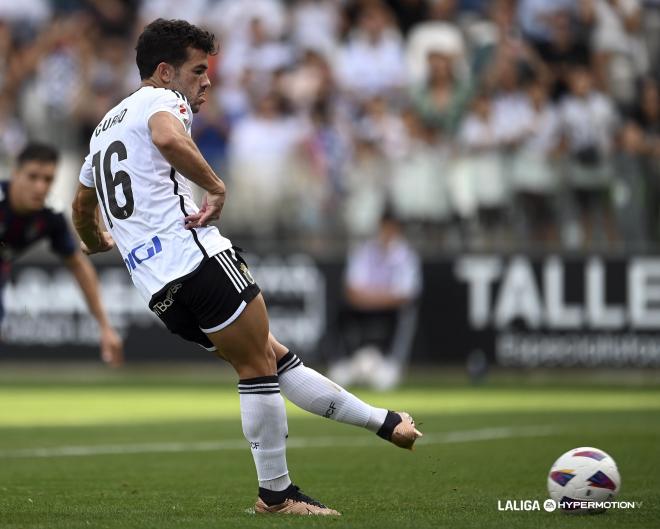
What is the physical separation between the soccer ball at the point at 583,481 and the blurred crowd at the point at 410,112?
1190 cm

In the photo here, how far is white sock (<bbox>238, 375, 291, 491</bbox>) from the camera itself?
6.49 m

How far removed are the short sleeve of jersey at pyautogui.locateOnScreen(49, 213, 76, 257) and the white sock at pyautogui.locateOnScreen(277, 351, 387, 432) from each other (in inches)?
161

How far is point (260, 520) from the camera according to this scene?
20.4 feet

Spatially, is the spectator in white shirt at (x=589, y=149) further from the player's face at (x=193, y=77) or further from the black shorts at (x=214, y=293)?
the black shorts at (x=214, y=293)

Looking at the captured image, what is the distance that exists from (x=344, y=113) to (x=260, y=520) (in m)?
15.0

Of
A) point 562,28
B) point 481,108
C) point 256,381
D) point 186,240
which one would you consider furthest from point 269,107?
point 256,381

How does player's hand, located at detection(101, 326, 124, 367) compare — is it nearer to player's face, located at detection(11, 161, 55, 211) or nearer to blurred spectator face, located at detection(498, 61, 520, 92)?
player's face, located at detection(11, 161, 55, 211)

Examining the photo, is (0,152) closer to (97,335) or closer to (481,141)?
(97,335)

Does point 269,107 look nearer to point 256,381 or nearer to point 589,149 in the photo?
point 589,149

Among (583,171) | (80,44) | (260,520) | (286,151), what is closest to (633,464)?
(260,520)

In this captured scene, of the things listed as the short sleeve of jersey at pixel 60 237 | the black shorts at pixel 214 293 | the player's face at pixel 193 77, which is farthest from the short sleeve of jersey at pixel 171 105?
the short sleeve of jersey at pixel 60 237

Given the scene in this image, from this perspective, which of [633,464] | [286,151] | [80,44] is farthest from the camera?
[80,44]

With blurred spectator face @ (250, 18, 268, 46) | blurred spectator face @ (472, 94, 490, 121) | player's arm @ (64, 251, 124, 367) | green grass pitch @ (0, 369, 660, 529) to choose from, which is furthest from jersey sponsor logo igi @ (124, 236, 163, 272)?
blurred spectator face @ (250, 18, 268, 46)

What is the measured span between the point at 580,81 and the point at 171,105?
46.7ft
